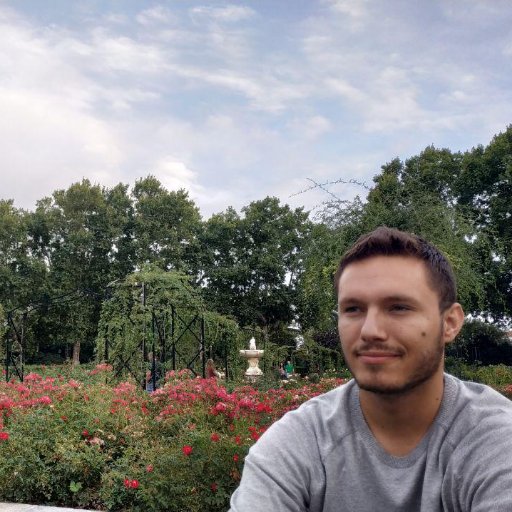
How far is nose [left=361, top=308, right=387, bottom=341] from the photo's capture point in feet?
4.21

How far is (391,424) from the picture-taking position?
1.33 metres

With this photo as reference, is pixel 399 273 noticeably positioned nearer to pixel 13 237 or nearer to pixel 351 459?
pixel 351 459

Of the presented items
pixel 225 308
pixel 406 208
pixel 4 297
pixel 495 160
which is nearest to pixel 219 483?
pixel 406 208

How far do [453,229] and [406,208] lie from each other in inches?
48.0


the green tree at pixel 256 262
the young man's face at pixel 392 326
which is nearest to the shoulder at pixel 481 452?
the young man's face at pixel 392 326

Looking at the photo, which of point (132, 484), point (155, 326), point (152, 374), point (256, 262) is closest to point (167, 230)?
point (256, 262)

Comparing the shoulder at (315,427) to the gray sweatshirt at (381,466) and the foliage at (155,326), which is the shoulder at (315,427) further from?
the foliage at (155,326)

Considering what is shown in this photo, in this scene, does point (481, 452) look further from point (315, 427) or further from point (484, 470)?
point (315, 427)

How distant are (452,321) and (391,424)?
25 cm

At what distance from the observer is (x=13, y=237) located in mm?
33562

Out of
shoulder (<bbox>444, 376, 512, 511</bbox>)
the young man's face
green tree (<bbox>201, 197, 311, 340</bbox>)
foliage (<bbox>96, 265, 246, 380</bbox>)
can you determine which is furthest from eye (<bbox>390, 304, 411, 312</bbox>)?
green tree (<bbox>201, 197, 311, 340</bbox>)

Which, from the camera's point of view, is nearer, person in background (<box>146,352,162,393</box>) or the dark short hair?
the dark short hair

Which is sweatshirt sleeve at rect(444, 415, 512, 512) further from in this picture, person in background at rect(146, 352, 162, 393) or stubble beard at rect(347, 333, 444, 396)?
person in background at rect(146, 352, 162, 393)

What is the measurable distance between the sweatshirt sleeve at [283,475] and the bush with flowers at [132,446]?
118 inches
